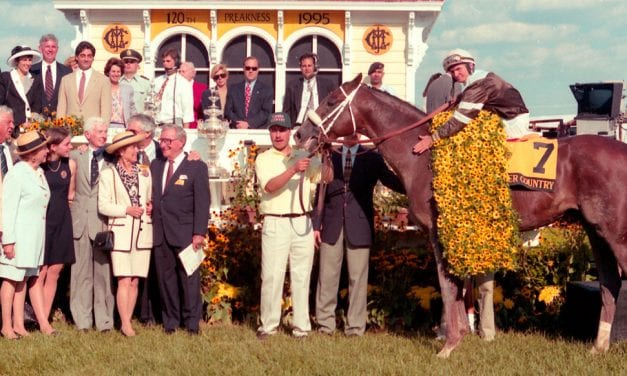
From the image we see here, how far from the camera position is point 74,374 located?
681 cm

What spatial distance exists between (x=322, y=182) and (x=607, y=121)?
10233 mm

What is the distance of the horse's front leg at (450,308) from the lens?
7535mm

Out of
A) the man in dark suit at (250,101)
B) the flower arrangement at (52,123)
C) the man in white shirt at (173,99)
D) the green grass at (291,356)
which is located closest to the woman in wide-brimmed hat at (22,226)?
the green grass at (291,356)

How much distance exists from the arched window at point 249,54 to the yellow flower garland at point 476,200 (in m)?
12.1

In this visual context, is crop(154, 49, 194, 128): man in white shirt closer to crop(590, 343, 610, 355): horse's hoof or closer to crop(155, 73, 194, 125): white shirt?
crop(155, 73, 194, 125): white shirt

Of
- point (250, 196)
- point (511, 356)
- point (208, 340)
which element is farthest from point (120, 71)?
point (511, 356)

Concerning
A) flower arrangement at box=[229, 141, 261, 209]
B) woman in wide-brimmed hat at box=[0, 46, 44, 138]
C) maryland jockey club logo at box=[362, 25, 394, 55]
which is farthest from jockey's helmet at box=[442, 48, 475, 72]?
maryland jockey club logo at box=[362, 25, 394, 55]

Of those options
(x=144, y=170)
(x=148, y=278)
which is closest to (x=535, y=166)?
(x=144, y=170)

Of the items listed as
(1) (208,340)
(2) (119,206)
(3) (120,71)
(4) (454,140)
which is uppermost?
(3) (120,71)

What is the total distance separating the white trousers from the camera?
8242 millimetres

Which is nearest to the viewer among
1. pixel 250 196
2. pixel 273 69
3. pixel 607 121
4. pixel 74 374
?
pixel 74 374

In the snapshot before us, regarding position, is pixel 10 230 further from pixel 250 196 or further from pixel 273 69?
pixel 273 69

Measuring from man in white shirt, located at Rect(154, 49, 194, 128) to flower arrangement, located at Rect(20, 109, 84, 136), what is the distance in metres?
1.51

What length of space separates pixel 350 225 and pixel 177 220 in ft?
5.76
